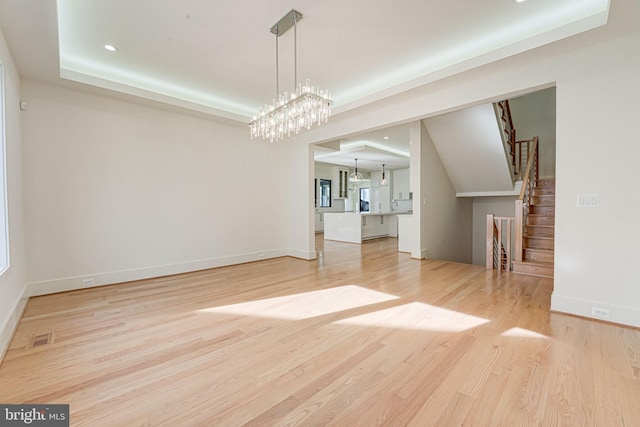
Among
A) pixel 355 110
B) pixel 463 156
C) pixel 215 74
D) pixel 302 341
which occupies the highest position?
pixel 215 74

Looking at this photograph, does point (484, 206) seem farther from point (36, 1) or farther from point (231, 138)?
point (36, 1)

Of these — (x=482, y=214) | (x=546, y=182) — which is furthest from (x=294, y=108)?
(x=482, y=214)

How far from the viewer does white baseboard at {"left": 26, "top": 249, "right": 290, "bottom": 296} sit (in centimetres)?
361

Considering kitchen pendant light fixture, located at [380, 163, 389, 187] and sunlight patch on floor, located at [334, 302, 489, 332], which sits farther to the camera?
kitchen pendant light fixture, located at [380, 163, 389, 187]

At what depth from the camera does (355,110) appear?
15.0 feet

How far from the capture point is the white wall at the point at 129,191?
3.59 meters

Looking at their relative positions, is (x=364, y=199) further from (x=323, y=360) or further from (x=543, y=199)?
(x=323, y=360)

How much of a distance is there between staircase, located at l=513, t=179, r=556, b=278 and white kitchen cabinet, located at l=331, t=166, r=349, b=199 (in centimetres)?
715

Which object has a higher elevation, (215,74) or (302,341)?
(215,74)

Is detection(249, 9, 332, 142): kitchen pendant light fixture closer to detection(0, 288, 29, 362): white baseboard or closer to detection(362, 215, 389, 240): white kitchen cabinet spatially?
detection(0, 288, 29, 362): white baseboard

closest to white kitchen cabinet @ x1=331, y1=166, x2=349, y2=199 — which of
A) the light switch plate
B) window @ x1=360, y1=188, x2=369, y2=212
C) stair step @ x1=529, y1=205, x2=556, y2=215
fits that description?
window @ x1=360, y1=188, x2=369, y2=212

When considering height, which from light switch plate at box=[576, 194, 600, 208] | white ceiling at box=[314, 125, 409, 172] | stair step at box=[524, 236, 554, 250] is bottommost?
stair step at box=[524, 236, 554, 250]

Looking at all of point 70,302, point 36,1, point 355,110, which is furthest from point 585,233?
point 70,302

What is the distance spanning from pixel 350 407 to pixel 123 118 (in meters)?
4.84
